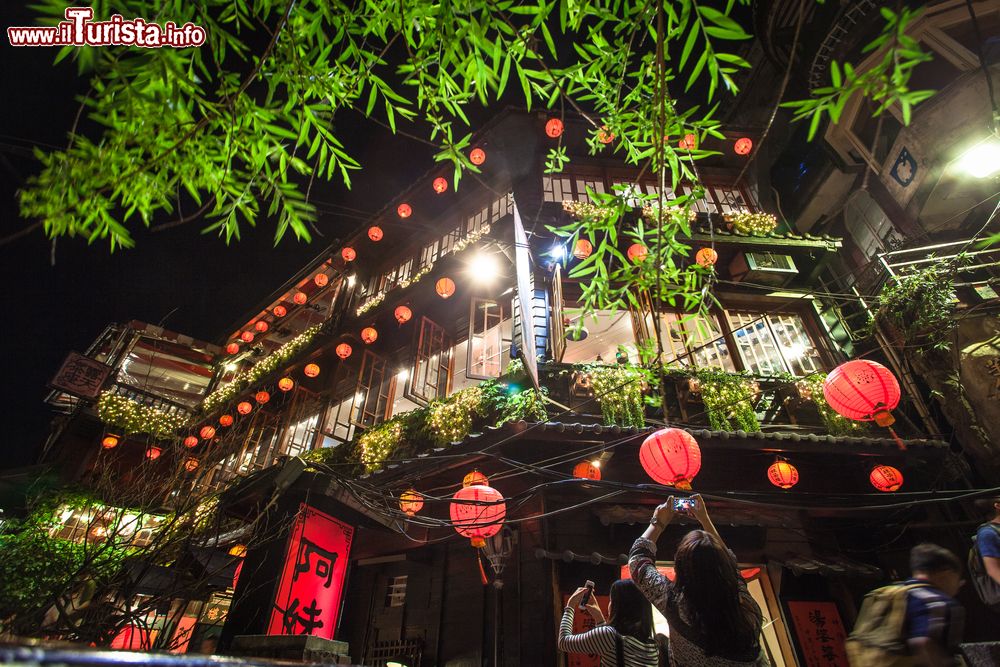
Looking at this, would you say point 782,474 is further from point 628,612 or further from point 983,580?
point 628,612

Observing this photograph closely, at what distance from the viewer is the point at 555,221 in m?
12.2

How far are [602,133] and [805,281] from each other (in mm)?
12047

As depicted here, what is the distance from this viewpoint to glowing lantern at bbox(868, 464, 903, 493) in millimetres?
8172

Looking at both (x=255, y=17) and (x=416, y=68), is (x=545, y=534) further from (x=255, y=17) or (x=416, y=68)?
(x=255, y=17)

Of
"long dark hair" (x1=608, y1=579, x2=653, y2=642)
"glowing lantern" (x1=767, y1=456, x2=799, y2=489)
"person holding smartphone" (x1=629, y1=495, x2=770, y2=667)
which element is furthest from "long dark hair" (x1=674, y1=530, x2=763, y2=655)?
"glowing lantern" (x1=767, y1=456, x2=799, y2=489)

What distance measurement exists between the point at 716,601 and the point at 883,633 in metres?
1.02

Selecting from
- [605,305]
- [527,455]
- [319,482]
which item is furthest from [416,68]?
[527,455]

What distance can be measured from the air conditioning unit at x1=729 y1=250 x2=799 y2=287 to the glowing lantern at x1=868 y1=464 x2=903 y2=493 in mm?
5306

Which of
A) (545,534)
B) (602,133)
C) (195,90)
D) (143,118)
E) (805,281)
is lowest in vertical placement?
(545,534)

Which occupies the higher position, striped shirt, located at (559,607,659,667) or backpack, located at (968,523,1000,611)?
backpack, located at (968,523,1000,611)

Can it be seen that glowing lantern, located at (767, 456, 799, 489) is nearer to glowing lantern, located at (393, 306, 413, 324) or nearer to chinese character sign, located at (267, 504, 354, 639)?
chinese character sign, located at (267, 504, 354, 639)

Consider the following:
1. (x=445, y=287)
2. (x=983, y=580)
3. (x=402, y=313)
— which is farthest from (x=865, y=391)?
(x=402, y=313)

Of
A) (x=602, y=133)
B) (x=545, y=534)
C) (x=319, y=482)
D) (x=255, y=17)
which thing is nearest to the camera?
(x=255, y=17)

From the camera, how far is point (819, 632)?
7.57m
